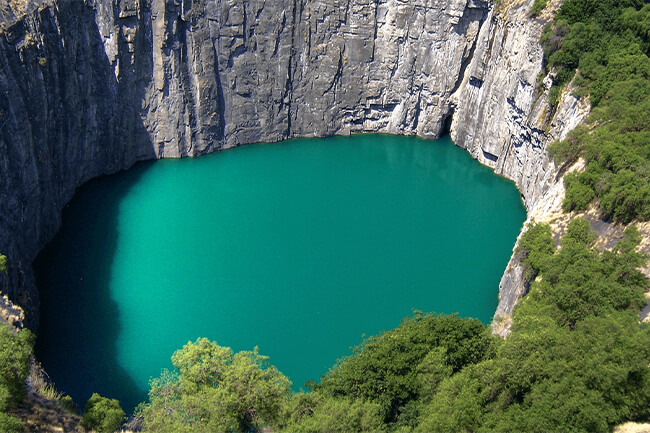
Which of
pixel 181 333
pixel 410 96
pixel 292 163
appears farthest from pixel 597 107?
pixel 181 333

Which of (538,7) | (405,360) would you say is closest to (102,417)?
(405,360)

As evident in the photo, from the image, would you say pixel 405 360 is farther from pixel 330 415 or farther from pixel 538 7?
pixel 538 7

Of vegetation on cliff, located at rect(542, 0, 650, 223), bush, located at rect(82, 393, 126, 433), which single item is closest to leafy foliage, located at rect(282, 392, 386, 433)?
bush, located at rect(82, 393, 126, 433)

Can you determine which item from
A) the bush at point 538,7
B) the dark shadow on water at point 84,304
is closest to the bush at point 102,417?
the dark shadow on water at point 84,304

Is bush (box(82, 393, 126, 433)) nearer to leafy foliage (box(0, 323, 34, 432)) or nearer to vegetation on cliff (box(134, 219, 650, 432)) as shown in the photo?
vegetation on cliff (box(134, 219, 650, 432))

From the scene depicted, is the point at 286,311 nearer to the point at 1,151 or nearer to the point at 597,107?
the point at 1,151
